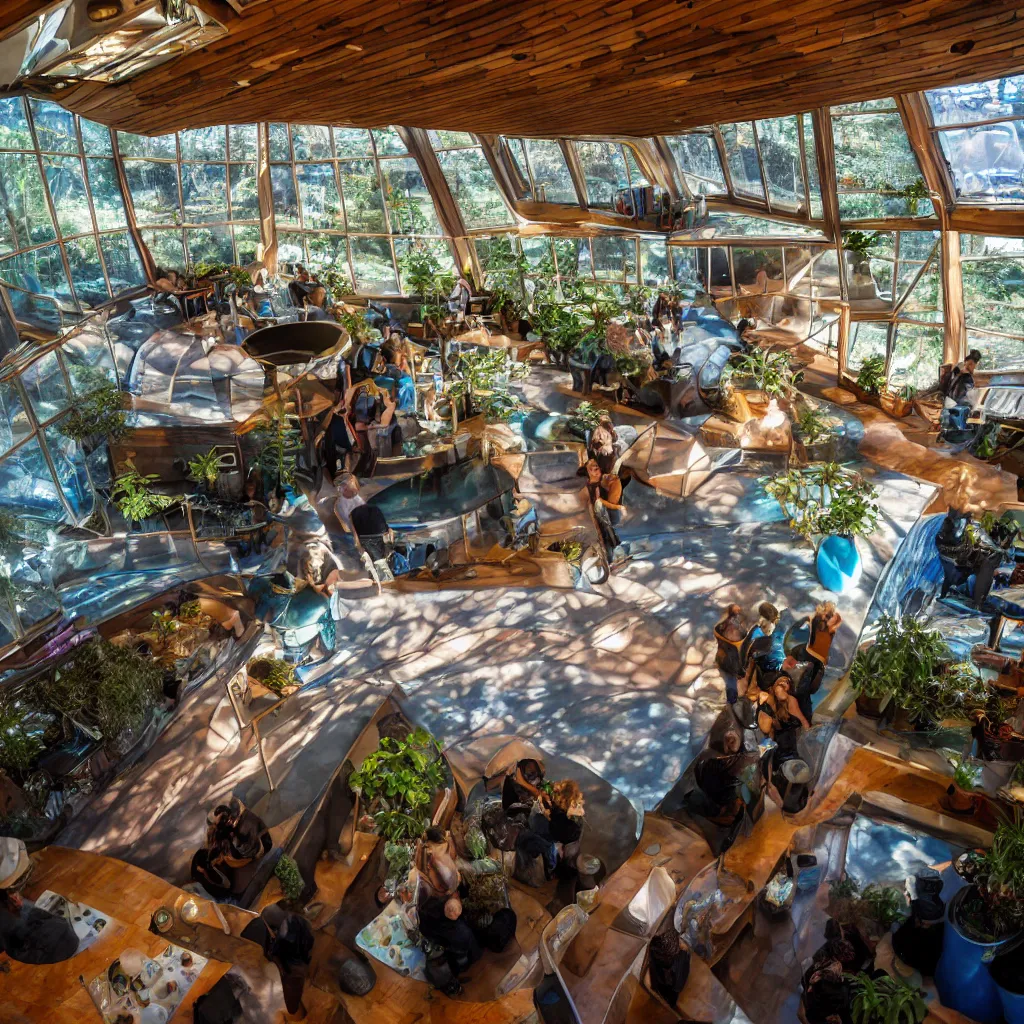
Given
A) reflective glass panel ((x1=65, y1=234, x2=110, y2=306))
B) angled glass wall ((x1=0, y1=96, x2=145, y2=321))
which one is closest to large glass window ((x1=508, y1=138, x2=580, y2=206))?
angled glass wall ((x1=0, y1=96, x2=145, y2=321))

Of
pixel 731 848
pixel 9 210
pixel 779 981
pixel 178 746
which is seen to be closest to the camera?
pixel 779 981

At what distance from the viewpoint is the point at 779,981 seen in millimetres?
6270

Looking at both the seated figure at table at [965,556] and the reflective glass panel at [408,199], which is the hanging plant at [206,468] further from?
the reflective glass panel at [408,199]

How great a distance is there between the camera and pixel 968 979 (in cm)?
542

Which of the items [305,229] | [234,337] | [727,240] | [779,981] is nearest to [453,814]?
[779,981]

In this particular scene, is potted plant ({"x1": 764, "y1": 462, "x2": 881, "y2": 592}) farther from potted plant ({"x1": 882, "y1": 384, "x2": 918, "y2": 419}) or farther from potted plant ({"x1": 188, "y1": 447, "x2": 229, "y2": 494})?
potted plant ({"x1": 188, "y1": 447, "x2": 229, "y2": 494})

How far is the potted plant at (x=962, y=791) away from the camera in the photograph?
6457 mm

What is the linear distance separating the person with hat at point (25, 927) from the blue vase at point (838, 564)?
793 centimetres

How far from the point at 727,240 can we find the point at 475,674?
906 cm

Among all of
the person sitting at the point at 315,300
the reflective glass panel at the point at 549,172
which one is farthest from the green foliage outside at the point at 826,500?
the person sitting at the point at 315,300

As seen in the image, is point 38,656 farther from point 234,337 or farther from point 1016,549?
point 1016,549

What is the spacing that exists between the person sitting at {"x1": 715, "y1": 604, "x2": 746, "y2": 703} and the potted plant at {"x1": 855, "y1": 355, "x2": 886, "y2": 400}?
636 cm

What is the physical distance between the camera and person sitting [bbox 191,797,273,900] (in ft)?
24.0

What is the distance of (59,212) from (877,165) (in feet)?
34.9
